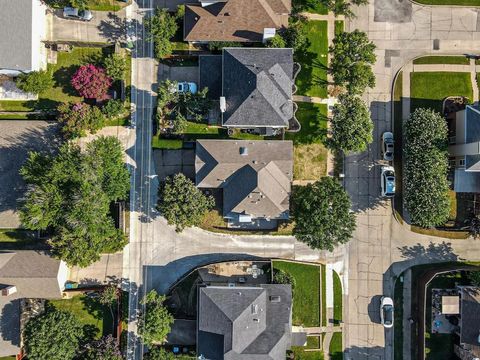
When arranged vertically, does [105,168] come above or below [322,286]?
above

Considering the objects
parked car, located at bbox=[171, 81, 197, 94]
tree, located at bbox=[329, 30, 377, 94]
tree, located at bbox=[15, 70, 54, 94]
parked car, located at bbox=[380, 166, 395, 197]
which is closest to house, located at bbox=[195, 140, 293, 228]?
parked car, located at bbox=[171, 81, 197, 94]

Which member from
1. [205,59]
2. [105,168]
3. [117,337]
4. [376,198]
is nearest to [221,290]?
[117,337]

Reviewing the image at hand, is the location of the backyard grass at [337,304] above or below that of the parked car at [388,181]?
below

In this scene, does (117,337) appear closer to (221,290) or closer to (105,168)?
(221,290)

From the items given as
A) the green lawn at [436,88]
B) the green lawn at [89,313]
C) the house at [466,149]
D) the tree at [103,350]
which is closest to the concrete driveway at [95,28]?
the green lawn at [89,313]

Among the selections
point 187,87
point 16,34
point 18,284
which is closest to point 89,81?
point 16,34

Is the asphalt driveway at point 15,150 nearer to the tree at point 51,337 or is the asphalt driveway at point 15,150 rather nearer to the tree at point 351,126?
the tree at point 51,337
